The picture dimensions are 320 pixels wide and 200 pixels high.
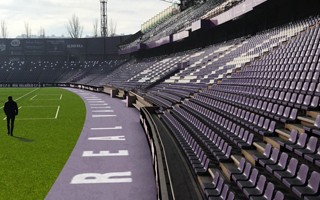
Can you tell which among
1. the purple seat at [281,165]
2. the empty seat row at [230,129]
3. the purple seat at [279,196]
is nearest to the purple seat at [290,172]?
the purple seat at [281,165]

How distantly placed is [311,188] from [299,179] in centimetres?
40

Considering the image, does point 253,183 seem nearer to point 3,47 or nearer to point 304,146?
point 304,146

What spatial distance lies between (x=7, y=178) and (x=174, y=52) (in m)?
35.6

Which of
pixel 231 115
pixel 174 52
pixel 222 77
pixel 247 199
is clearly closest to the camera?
pixel 247 199

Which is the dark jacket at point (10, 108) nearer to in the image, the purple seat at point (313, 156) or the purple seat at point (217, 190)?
the purple seat at point (217, 190)

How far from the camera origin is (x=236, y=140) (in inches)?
319

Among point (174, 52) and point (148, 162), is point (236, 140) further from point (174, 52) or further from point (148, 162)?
point (174, 52)

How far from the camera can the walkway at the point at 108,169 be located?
816cm

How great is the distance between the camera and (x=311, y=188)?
4.42 metres

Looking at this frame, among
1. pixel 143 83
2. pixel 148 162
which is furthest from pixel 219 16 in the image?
pixel 148 162

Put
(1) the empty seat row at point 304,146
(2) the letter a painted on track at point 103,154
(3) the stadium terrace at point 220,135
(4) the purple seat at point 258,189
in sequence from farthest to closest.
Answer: (2) the letter a painted on track at point 103,154 < (3) the stadium terrace at point 220,135 < (1) the empty seat row at point 304,146 < (4) the purple seat at point 258,189

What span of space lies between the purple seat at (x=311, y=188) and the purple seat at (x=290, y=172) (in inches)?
17.8

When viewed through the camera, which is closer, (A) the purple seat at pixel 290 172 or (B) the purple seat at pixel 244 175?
(A) the purple seat at pixel 290 172

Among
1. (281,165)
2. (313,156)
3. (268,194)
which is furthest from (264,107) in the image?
(268,194)
